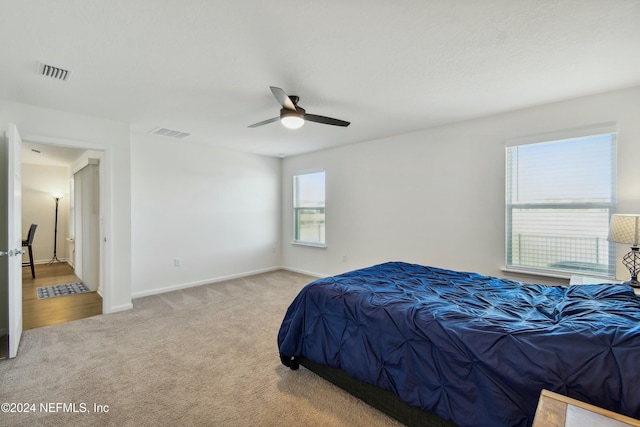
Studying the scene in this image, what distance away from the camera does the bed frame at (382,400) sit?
1665 millimetres

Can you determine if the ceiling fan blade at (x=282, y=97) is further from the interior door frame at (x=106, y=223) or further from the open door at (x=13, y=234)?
the interior door frame at (x=106, y=223)

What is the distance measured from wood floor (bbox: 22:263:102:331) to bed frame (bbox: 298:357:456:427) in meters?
3.36

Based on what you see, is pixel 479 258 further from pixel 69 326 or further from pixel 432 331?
pixel 69 326

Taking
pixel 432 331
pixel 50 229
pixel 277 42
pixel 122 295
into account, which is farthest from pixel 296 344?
pixel 50 229

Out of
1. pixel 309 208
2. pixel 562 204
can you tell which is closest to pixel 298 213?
pixel 309 208

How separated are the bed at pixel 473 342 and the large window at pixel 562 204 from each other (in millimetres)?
1171

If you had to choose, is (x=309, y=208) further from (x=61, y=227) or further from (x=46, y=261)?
(x=46, y=261)

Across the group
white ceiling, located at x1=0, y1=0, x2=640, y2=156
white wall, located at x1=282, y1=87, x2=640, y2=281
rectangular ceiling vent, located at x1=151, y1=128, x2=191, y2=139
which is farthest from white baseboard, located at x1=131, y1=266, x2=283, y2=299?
white ceiling, located at x1=0, y1=0, x2=640, y2=156

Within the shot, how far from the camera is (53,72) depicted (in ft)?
8.02

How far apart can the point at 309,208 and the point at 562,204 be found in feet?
13.2

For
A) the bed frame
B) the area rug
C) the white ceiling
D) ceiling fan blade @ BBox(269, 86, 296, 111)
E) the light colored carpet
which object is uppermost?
the white ceiling

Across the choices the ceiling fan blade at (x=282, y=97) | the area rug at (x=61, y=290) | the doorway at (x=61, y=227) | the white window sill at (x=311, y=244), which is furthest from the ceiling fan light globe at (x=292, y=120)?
the area rug at (x=61, y=290)

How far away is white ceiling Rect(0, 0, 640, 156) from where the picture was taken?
172 cm

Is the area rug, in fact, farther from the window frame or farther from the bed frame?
the bed frame
